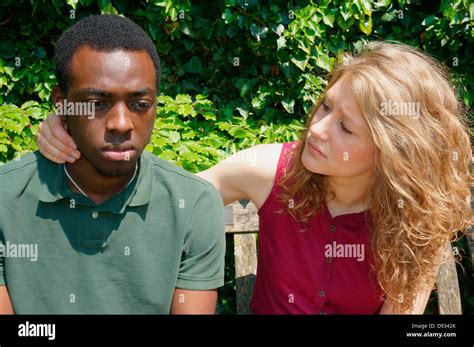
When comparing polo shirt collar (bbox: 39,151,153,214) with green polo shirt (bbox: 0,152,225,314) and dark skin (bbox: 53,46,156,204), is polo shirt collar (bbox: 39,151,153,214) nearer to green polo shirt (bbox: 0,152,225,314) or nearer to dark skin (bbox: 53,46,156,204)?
green polo shirt (bbox: 0,152,225,314)

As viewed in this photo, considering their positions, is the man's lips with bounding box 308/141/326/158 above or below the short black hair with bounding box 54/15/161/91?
below

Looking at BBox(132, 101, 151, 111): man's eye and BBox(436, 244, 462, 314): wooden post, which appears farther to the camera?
BBox(436, 244, 462, 314): wooden post

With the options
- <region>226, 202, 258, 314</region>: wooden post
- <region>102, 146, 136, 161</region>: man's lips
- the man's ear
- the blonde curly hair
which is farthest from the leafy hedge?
<region>102, 146, 136, 161</region>: man's lips

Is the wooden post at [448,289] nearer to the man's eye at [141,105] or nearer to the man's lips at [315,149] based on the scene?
the man's lips at [315,149]

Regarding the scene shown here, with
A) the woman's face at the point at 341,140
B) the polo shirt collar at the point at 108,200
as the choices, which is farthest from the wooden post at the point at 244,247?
the polo shirt collar at the point at 108,200

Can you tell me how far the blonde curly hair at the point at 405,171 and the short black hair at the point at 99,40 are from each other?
88 cm

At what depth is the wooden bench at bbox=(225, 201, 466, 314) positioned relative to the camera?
10.5ft

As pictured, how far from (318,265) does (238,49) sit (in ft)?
7.00

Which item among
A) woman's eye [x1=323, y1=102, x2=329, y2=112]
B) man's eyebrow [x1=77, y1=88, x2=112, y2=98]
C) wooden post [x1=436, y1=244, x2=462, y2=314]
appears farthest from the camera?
wooden post [x1=436, y1=244, x2=462, y2=314]

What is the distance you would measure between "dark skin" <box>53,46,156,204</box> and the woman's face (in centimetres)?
74

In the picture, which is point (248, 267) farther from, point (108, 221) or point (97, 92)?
point (97, 92)

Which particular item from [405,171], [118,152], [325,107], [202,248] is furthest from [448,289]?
[118,152]
